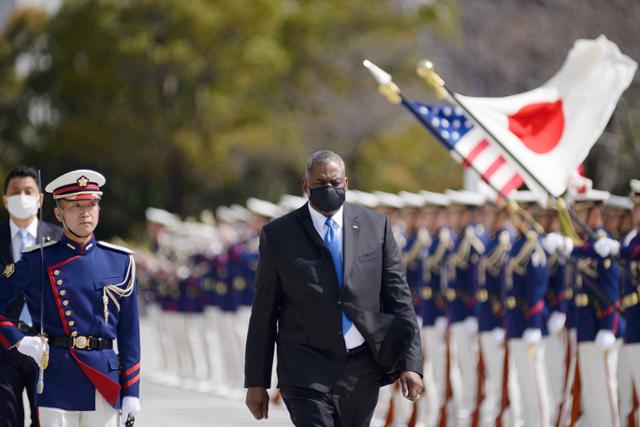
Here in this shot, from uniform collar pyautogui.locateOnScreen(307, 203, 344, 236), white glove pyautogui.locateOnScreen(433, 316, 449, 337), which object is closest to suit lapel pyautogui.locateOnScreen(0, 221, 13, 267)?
uniform collar pyautogui.locateOnScreen(307, 203, 344, 236)

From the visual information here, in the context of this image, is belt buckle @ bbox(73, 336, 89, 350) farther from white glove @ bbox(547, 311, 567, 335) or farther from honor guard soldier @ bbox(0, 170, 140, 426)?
white glove @ bbox(547, 311, 567, 335)

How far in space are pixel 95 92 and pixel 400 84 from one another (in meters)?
7.80

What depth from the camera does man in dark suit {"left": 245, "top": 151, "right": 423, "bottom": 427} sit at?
720cm

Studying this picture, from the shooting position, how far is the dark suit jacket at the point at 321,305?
7207mm

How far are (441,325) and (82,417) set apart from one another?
690cm

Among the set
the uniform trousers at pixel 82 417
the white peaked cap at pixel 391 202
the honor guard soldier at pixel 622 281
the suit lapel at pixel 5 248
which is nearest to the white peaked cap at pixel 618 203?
the honor guard soldier at pixel 622 281

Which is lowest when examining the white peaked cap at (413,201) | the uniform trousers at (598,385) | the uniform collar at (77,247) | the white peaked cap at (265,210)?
the uniform trousers at (598,385)

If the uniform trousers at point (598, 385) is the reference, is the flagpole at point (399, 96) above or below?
above

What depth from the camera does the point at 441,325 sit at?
1415cm

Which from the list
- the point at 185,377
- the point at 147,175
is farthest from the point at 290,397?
the point at 147,175

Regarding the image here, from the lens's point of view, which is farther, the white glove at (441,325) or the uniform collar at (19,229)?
the white glove at (441,325)

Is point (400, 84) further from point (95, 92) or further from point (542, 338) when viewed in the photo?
point (542, 338)

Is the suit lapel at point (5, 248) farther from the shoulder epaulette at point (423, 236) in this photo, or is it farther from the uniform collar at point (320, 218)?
the shoulder epaulette at point (423, 236)

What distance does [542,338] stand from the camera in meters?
12.5
